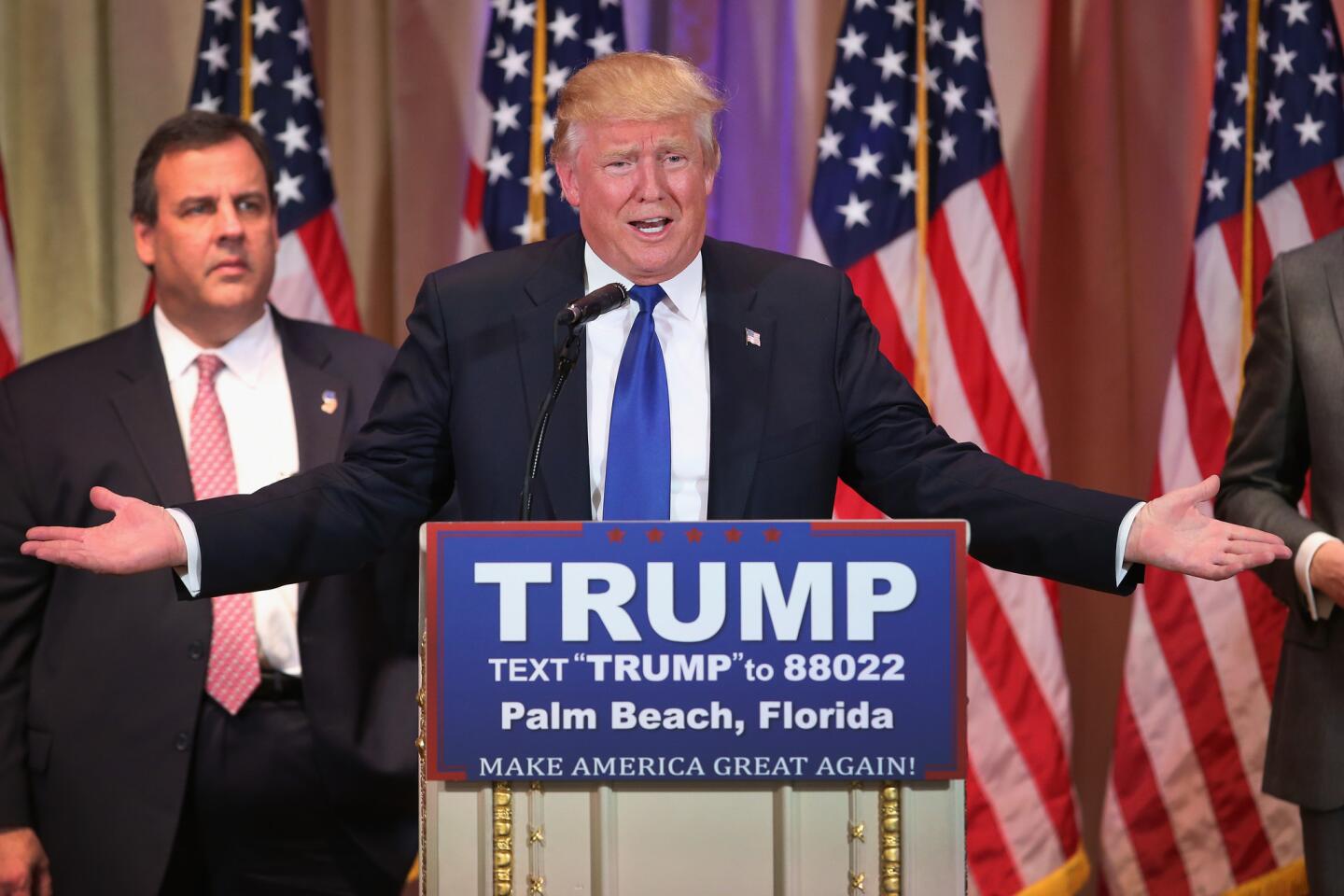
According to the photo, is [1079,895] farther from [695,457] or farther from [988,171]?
[695,457]

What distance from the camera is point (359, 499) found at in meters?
2.10

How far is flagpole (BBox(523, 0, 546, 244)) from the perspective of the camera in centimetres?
379

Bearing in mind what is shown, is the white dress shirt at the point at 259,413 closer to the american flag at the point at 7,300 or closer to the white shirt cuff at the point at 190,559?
the white shirt cuff at the point at 190,559

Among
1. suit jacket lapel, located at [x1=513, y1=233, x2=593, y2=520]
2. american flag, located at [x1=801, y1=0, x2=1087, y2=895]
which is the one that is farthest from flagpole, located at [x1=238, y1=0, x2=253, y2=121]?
suit jacket lapel, located at [x1=513, y1=233, x2=593, y2=520]

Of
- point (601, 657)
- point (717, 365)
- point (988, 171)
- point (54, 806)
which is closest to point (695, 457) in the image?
point (717, 365)

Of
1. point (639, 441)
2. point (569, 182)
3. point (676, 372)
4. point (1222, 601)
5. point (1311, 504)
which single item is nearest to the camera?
point (639, 441)

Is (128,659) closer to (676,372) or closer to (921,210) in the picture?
(676,372)

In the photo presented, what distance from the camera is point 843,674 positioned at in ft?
5.16

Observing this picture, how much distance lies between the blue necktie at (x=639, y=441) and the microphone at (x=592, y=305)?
150 millimetres

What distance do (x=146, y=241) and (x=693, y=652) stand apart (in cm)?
201

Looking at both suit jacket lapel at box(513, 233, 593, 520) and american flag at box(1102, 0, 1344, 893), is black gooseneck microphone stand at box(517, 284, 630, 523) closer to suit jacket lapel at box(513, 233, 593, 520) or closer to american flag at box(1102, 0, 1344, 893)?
suit jacket lapel at box(513, 233, 593, 520)

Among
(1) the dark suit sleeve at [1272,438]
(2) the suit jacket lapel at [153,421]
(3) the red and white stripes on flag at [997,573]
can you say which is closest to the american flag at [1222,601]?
(3) the red and white stripes on flag at [997,573]

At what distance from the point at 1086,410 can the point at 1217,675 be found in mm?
792

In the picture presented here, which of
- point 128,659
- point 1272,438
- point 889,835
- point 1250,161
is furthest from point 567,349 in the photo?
point 1250,161
